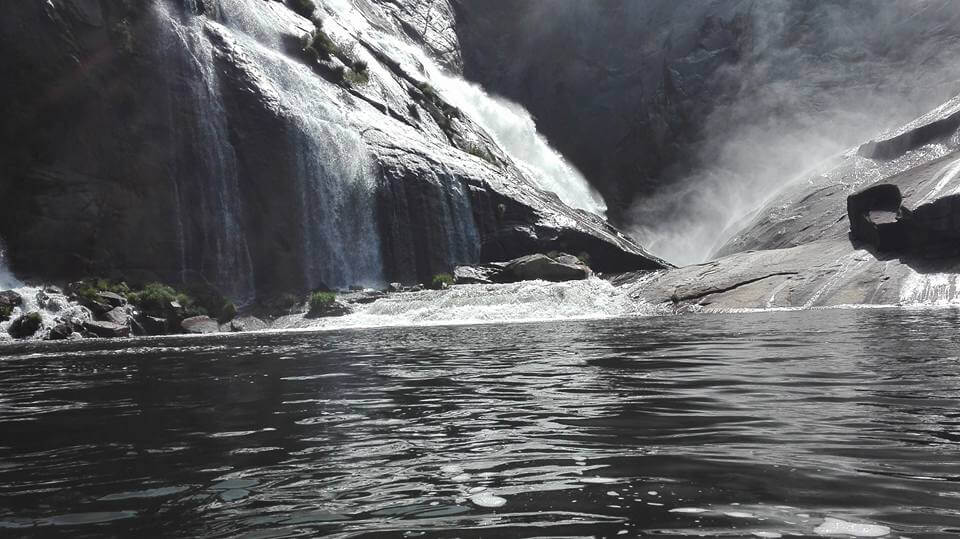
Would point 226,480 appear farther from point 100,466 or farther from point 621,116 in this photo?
point 621,116

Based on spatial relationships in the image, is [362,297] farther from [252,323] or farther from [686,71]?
[686,71]

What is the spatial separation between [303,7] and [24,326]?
101 feet

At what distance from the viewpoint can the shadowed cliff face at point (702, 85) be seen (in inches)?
2057

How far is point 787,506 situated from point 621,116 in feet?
230

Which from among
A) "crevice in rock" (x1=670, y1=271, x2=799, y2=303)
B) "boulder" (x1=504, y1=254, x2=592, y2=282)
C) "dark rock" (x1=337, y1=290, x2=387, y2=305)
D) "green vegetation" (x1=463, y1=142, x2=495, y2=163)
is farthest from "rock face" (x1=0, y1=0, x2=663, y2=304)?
"crevice in rock" (x1=670, y1=271, x2=799, y2=303)

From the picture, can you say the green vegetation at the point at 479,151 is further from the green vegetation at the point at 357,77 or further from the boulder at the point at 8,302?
the boulder at the point at 8,302

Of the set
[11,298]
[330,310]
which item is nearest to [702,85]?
[330,310]

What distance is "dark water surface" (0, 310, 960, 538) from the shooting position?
11.5 feet

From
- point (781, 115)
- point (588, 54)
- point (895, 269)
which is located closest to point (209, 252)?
point (895, 269)

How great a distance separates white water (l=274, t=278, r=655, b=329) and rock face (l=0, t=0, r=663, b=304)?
8.18 m

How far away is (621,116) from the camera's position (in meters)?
70.4

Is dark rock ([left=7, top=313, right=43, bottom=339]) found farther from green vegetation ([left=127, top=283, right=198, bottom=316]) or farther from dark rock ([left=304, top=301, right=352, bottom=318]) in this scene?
dark rock ([left=304, top=301, right=352, bottom=318])

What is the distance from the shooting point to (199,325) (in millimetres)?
26625

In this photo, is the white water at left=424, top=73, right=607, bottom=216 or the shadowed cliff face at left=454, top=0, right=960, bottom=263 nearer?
the shadowed cliff face at left=454, top=0, right=960, bottom=263
